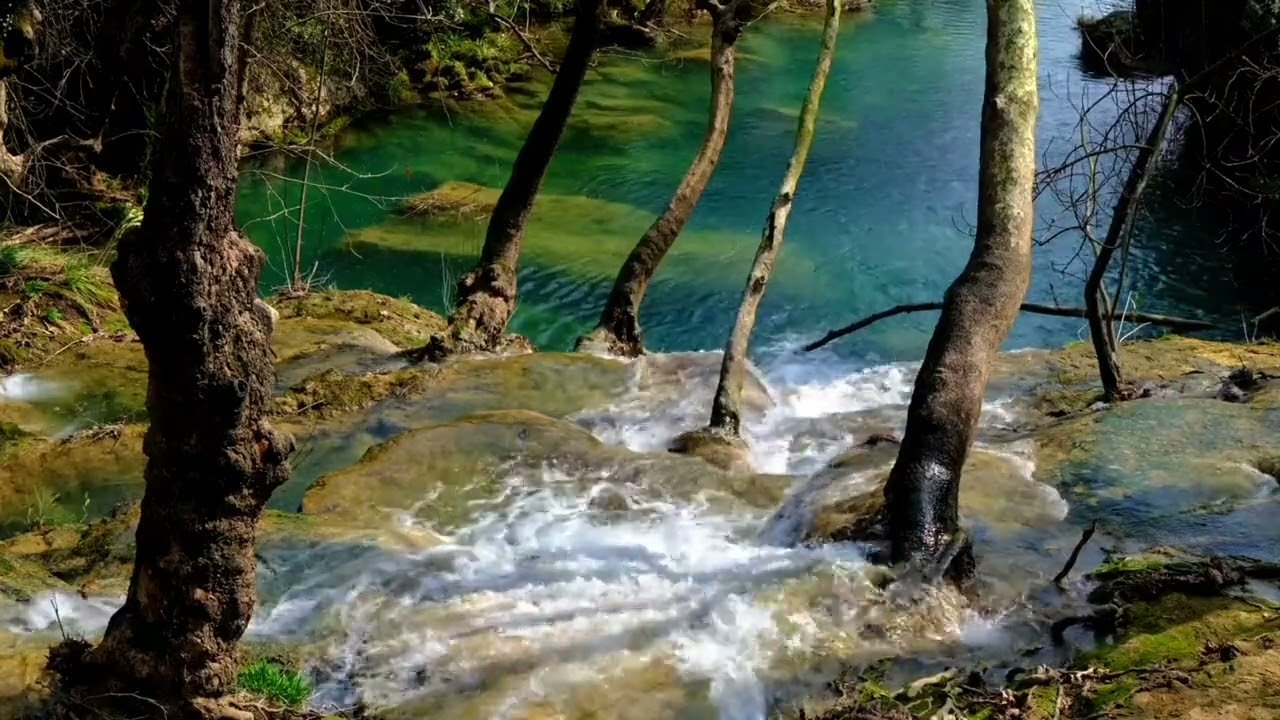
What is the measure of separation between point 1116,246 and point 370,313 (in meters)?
5.84

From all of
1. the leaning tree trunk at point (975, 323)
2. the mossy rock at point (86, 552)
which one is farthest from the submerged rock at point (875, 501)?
the mossy rock at point (86, 552)

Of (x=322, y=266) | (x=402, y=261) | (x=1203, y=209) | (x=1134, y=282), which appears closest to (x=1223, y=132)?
(x=1203, y=209)

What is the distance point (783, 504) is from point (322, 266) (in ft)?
27.8

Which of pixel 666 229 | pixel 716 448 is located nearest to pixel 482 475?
pixel 716 448

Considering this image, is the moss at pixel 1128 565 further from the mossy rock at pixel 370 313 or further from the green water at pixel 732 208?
the green water at pixel 732 208

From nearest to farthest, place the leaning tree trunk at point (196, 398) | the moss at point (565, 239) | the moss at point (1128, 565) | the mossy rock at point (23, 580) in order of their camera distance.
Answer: the leaning tree trunk at point (196, 398)
the mossy rock at point (23, 580)
the moss at point (1128, 565)
the moss at point (565, 239)

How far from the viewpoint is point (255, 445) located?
274 centimetres

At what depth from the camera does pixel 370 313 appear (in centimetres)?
916

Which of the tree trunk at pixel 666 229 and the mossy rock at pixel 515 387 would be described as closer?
the mossy rock at pixel 515 387

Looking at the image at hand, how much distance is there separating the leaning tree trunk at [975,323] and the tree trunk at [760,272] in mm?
2111

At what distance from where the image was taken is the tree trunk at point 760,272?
6.64 metres

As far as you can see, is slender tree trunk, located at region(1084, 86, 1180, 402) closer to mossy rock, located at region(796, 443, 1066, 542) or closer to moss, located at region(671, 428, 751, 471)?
mossy rock, located at region(796, 443, 1066, 542)

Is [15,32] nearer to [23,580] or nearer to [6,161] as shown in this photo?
[6,161]

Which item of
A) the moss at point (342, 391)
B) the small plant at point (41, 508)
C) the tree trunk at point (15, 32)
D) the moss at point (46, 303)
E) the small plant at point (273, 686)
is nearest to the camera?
the small plant at point (273, 686)
